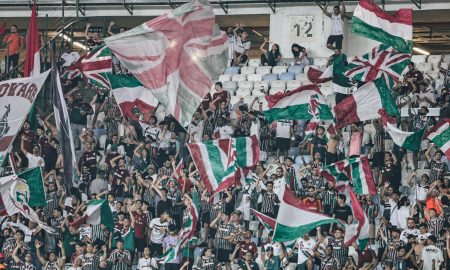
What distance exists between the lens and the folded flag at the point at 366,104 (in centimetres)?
3700

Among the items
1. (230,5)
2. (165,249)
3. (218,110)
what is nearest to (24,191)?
(165,249)

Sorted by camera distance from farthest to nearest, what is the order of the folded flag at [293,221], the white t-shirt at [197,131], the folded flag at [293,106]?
the white t-shirt at [197,131]
the folded flag at [293,106]
the folded flag at [293,221]

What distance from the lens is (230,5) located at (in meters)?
46.2

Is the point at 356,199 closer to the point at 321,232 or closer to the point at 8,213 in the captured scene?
the point at 321,232

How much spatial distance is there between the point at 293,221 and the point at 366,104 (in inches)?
198

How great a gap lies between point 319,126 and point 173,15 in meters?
8.06

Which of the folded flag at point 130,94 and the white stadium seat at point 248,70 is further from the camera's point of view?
the white stadium seat at point 248,70

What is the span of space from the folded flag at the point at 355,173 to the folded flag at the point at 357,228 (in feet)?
3.91

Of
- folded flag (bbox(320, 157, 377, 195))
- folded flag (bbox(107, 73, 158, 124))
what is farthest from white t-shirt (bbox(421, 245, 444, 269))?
folded flag (bbox(107, 73, 158, 124))

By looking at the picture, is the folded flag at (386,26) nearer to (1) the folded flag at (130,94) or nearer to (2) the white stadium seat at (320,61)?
(1) the folded flag at (130,94)

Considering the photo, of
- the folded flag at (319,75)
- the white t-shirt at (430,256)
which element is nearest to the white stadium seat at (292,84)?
the folded flag at (319,75)

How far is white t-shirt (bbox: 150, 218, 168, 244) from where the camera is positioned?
3651 cm

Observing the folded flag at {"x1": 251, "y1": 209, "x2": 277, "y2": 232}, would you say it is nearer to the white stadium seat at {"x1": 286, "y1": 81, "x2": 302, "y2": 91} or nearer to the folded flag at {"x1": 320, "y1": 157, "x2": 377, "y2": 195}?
the folded flag at {"x1": 320, "y1": 157, "x2": 377, "y2": 195}

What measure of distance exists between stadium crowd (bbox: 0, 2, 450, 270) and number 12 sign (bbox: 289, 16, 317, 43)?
403 cm
